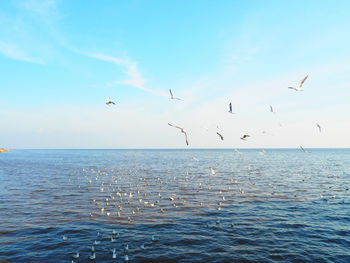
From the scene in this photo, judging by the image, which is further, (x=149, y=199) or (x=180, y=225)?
(x=149, y=199)

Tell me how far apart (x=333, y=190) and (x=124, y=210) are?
32489mm

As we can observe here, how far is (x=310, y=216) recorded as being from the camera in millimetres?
24984

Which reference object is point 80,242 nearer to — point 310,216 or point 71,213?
point 71,213

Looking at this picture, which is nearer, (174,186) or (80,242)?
(80,242)

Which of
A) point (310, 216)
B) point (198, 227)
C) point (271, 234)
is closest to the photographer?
point (271, 234)

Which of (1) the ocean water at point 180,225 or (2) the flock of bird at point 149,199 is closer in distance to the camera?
(1) the ocean water at point 180,225

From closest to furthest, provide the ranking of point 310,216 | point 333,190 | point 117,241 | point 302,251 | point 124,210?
point 302,251 < point 117,241 < point 310,216 < point 124,210 < point 333,190

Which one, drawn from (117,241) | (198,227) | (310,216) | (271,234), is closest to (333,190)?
(310,216)

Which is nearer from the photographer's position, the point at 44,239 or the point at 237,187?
the point at 44,239

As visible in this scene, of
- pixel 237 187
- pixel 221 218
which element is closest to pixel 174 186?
pixel 237 187

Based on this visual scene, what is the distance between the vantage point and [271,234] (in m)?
20.3

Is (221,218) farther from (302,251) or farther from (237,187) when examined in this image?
(237,187)

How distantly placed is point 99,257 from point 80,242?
10.5ft

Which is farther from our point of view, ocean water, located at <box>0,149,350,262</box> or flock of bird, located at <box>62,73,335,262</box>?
flock of bird, located at <box>62,73,335,262</box>
